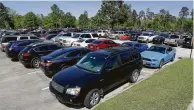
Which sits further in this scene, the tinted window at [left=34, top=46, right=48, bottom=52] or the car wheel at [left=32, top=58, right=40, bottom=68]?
the tinted window at [left=34, top=46, right=48, bottom=52]

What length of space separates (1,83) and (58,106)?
446cm

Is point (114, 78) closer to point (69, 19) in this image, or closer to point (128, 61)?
point (128, 61)

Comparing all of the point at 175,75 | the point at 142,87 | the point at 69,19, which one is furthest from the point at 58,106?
the point at 69,19

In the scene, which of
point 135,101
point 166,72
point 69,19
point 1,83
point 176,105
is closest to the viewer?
point 176,105

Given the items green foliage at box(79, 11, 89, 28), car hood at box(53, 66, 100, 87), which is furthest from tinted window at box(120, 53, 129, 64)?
green foliage at box(79, 11, 89, 28)

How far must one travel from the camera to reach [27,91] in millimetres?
8891

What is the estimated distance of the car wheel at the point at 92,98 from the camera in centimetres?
688

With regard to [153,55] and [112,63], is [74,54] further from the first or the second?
[153,55]

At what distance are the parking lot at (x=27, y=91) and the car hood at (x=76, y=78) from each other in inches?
39.3

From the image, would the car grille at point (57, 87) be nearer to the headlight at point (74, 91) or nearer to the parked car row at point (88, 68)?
the parked car row at point (88, 68)

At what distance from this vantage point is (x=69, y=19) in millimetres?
79250

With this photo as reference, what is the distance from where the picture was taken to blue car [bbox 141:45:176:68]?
12859mm

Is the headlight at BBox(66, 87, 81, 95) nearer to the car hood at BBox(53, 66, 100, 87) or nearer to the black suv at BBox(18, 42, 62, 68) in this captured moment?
the car hood at BBox(53, 66, 100, 87)

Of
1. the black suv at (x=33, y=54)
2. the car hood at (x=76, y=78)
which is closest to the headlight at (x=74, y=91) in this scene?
the car hood at (x=76, y=78)
